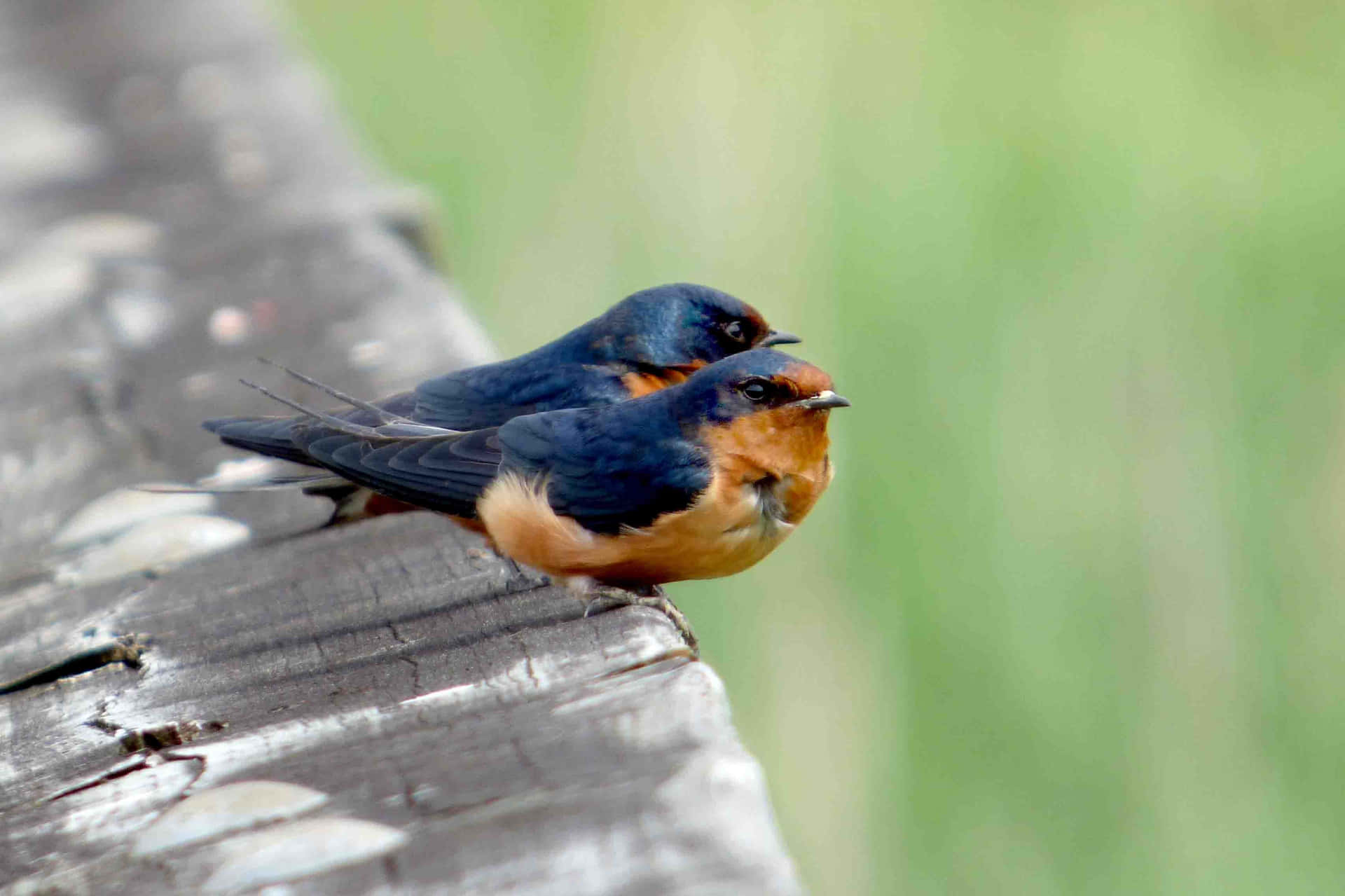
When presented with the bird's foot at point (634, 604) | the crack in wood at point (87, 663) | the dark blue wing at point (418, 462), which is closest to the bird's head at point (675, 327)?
the dark blue wing at point (418, 462)

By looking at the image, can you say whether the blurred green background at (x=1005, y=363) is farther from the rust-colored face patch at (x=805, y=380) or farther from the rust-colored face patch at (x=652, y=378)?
the rust-colored face patch at (x=805, y=380)

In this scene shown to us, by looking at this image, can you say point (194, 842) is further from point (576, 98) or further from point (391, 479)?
point (576, 98)

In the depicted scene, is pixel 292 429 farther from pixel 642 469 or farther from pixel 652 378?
pixel 652 378

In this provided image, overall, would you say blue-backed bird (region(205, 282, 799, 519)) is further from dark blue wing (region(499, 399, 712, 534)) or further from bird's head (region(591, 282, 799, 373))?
dark blue wing (region(499, 399, 712, 534))

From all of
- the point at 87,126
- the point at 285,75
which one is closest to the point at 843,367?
the point at 285,75

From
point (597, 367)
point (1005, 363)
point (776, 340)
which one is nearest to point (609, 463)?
point (597, 367)

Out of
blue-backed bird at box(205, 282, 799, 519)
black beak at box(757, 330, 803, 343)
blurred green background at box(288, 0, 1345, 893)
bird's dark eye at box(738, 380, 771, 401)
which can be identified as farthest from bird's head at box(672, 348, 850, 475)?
blurred green background at box(288, 0, 1345, 893)
